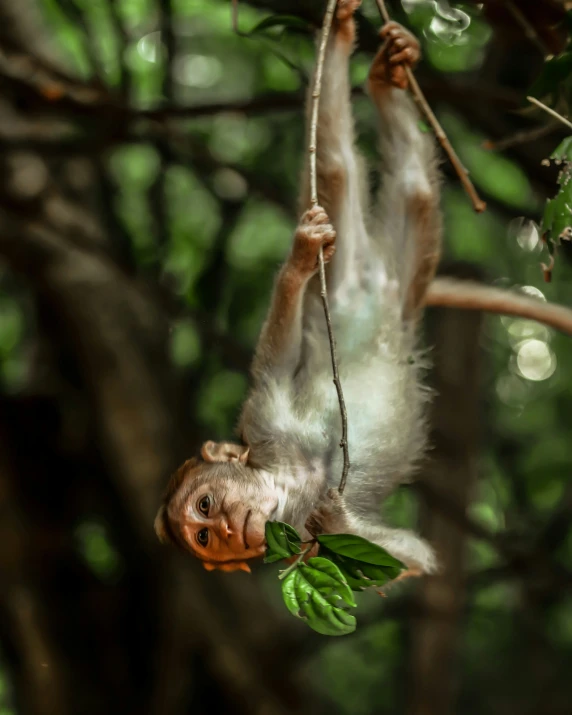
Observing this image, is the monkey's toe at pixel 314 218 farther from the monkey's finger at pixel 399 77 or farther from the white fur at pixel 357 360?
the monkey's finger at pixel 399 77

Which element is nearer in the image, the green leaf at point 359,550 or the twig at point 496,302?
the green leaf at point 359,550

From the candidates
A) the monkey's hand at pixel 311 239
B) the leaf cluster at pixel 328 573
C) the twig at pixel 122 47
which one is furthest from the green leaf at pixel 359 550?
the twig at pixel 122 47

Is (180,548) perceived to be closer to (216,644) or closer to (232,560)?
(232,560)

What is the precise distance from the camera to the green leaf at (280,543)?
145 centimetres

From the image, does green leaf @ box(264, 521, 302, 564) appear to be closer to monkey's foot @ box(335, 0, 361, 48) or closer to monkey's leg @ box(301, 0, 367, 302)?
monkey's leg @ box(301, 0, 367, 302)

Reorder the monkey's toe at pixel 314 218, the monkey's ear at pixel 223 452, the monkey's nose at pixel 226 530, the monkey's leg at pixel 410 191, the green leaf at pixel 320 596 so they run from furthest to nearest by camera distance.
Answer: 1. the monkey's leg at pixel 410 191
2. the monkey's ear at pixel 223 452
3. the monkey's nose at pixel 226 530
4. the monkey's toe at pixel 314 218
5. the green leaf at pixel 320 596

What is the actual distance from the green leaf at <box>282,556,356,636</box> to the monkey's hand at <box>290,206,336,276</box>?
833 millimetres

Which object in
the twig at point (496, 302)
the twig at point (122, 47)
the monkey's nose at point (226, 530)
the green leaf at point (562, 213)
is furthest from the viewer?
the twig at point (122, 47)

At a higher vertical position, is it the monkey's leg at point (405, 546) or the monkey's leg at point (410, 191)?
the monkey's leg at point (410, 191)

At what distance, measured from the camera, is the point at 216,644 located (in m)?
4.71

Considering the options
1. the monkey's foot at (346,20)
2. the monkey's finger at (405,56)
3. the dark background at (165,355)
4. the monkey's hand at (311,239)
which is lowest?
the dark background at (165,355)

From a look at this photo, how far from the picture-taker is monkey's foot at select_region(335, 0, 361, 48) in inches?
94.7

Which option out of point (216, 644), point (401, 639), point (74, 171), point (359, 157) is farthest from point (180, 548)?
point (401, 639)

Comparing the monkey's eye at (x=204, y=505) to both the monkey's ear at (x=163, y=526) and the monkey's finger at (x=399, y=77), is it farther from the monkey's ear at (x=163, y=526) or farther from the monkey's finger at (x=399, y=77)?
the monkey's finger at (x=399, y=77)
